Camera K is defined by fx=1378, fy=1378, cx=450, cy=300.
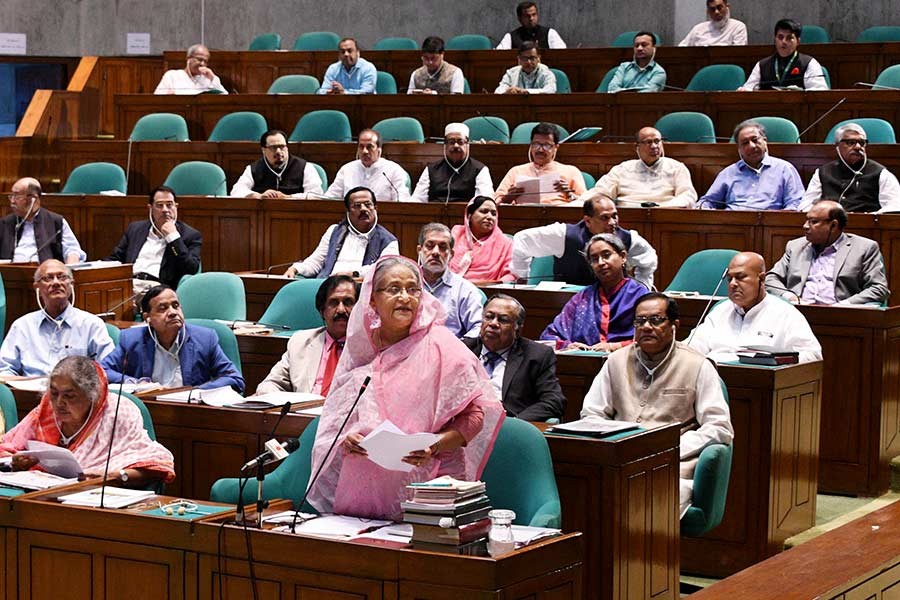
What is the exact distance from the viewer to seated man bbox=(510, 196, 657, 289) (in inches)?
230

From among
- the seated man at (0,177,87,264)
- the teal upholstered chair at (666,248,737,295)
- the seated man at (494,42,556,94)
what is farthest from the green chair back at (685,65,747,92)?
the seated man at (0,177,87,264)

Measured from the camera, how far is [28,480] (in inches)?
132

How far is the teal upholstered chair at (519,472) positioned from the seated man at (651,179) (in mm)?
3751

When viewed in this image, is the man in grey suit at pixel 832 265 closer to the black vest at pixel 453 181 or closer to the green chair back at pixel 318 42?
the black vest at pixel 453 181

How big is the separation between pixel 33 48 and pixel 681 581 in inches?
331

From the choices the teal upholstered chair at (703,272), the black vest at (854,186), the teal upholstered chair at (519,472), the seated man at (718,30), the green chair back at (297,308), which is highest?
the seated man at (718,30)

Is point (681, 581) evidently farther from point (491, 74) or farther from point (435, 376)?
point (491, 74)

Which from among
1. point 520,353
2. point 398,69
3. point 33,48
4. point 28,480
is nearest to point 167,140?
point 398,69

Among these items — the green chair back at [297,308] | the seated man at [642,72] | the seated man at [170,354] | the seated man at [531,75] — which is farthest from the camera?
the seated man at [531,75]

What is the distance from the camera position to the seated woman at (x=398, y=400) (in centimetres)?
315

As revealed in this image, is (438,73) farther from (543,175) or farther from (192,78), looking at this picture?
(543,175)

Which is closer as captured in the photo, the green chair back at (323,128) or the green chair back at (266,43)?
the green chair back at (323,128)

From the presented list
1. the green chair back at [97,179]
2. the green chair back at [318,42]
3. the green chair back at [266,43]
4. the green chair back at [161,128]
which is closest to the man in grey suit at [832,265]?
the green chair back at [97,179]

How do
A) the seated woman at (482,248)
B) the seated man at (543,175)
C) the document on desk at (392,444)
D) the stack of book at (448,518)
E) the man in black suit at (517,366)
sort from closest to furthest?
the stack of book at (448,518), the document on desk at (392,444), the man in black suit at (517,366), the seated woman at (482,248), the seated man at (543,175)
